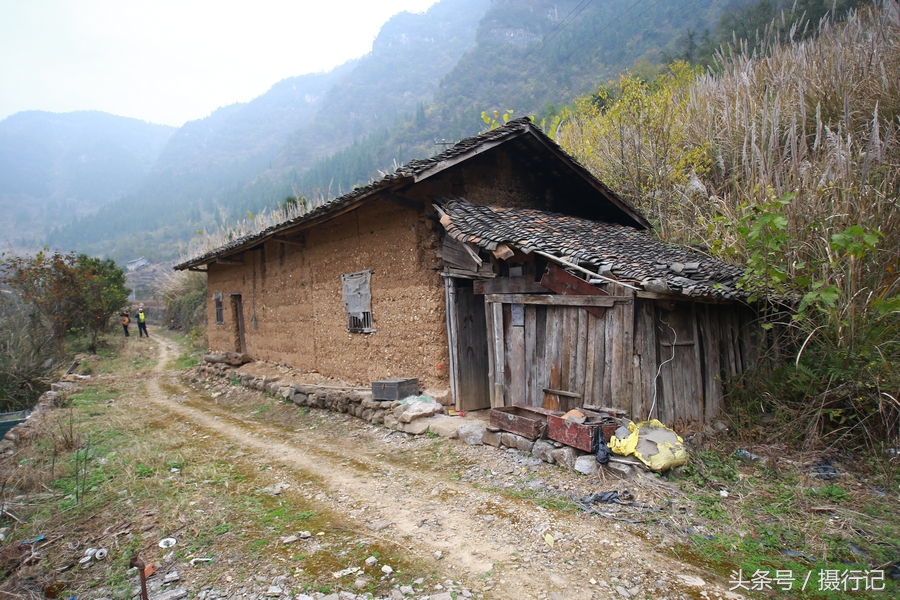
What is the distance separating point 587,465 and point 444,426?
7.33 feet

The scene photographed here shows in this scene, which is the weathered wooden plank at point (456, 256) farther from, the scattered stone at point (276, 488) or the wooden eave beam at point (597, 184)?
the scattered stone at point (276, 488)

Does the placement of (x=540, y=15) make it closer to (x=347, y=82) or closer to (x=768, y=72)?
(x=347, y=82)

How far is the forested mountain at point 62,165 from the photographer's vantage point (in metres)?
79.3

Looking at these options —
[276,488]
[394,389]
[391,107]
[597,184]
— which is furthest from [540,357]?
[391,107]

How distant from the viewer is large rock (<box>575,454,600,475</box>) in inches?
191

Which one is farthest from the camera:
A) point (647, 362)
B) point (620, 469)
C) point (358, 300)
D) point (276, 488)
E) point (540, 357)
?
point (358, 300)

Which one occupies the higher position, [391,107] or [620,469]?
[391,107]

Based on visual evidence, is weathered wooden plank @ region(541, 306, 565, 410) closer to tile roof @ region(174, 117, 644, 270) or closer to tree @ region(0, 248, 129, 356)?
tile roof @ region(174, 117, 644, 270)

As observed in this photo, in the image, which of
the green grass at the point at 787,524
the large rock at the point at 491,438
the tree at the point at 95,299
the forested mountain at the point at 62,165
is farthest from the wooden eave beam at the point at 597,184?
the forested mountain at the point at 62,165

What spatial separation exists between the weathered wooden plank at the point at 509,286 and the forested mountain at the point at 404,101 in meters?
10.1

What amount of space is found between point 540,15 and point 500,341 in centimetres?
7722

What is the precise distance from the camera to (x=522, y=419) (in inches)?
220

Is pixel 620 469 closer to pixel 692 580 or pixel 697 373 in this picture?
pixel 692 580

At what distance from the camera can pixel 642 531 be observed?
389cm
